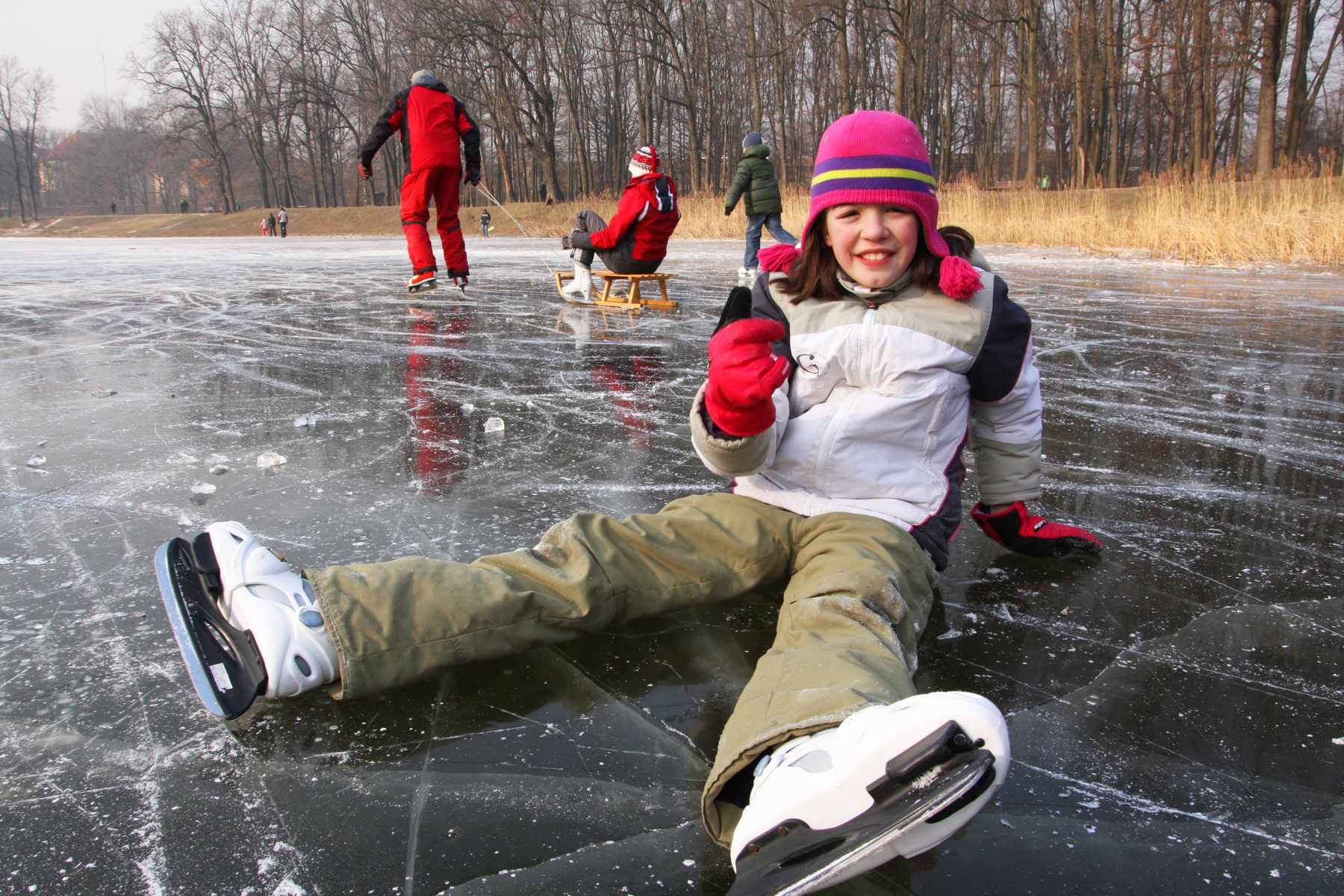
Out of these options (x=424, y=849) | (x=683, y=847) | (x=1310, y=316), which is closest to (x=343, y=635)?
(x=424, y=849)

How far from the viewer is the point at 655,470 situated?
2.88 metres

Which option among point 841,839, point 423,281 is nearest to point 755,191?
point 423,281

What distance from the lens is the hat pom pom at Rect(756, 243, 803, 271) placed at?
2.12 meters

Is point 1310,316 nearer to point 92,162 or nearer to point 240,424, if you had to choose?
point 240,424

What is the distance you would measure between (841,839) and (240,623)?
3.28 feet

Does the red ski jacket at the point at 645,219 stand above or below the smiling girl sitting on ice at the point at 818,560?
above

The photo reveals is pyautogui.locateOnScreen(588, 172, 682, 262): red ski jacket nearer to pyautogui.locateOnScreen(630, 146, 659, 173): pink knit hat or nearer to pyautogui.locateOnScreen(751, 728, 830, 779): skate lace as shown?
pyautogui.locateOnScreen(630, 146, 659, 173): pink knit hat

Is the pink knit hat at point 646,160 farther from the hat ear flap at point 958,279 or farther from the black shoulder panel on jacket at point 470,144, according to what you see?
the hat ear flap at point 958,279

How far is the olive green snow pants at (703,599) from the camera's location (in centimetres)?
127

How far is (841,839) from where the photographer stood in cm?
105

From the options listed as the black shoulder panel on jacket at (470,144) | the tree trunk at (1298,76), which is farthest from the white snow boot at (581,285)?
the tree trunk at (1298,76)

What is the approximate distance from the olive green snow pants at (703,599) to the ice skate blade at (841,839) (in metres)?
0.14

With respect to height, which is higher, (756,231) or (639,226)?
(756,231)

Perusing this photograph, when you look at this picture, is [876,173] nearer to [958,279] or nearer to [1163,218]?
[958,279]
